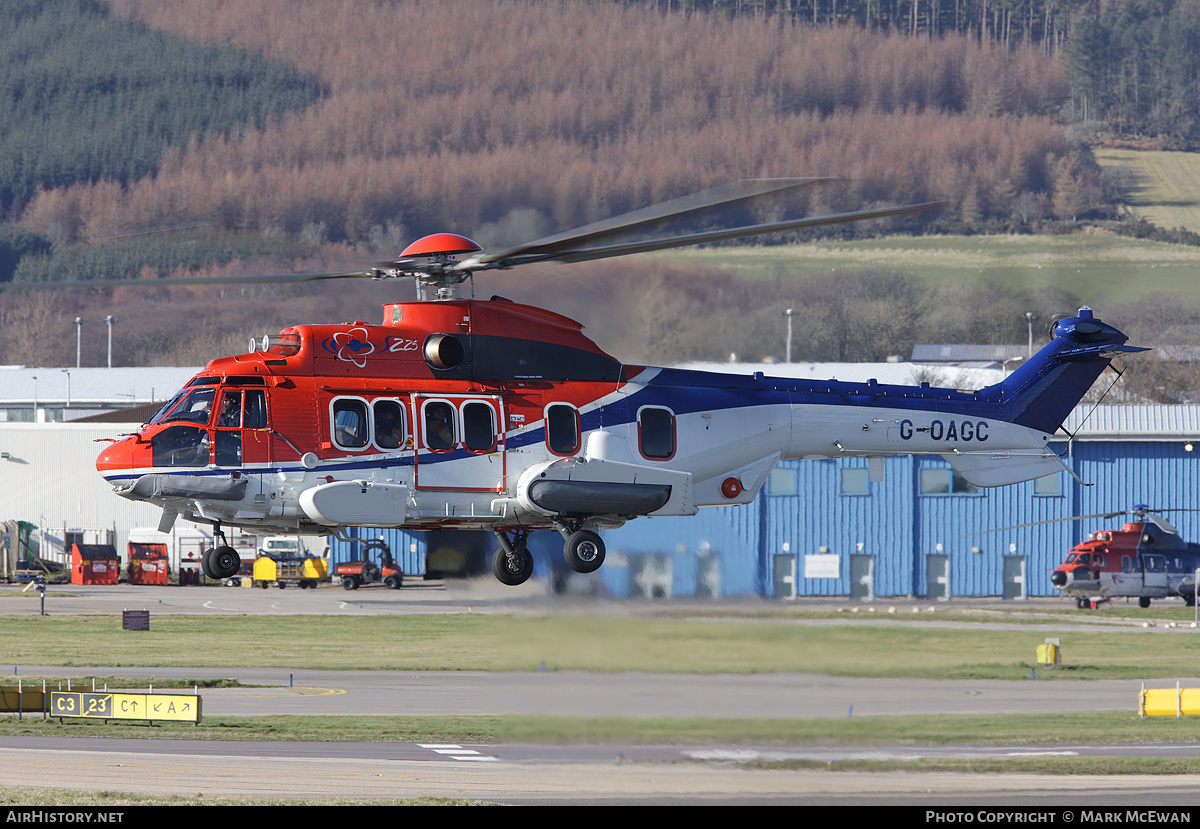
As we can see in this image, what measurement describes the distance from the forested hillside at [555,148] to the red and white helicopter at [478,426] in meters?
1.38

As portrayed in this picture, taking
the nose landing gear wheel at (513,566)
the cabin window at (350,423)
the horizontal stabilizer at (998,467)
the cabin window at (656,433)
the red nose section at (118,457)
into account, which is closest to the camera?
the red nose section at (118,457)

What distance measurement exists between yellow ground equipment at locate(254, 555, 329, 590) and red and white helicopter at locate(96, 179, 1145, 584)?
143 ft

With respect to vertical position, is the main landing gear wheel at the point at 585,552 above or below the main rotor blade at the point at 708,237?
below

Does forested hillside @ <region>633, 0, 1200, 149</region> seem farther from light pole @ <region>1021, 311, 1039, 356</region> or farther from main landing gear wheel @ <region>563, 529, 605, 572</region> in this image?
main landing gear wheel @ <region>563, 529, 605, 572</region>

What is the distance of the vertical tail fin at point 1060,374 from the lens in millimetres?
21141

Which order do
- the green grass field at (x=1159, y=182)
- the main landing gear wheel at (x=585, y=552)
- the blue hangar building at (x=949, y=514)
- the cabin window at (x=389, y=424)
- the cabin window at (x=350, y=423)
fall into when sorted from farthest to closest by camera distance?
the green grass field at (x=1159, y=182)
the blue hangar building at (x=949, y=514)
the main landing gear wheel at (x=585, y=552)
the cabin window at (x=389, y=424)
the cabin window at (x=350, y=423)

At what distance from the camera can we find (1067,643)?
4172 centimetres

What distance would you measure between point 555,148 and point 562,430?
2080 centimetres

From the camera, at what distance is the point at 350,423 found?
17.2m

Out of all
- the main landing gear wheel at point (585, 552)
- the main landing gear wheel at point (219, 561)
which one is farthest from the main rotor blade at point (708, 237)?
the main landing gear wheel at point (219, 561)

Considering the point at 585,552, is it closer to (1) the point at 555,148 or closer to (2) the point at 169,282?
(2) the point at 169,282

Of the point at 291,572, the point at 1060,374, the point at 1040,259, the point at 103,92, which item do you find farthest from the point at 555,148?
the point at 103,92

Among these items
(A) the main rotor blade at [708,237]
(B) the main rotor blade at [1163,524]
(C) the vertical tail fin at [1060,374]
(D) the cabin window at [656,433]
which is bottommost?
(B) the main rotor blade at [1163,524]

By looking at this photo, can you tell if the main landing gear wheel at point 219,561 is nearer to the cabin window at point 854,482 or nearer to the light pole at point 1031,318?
the cabin window at point 854,482
